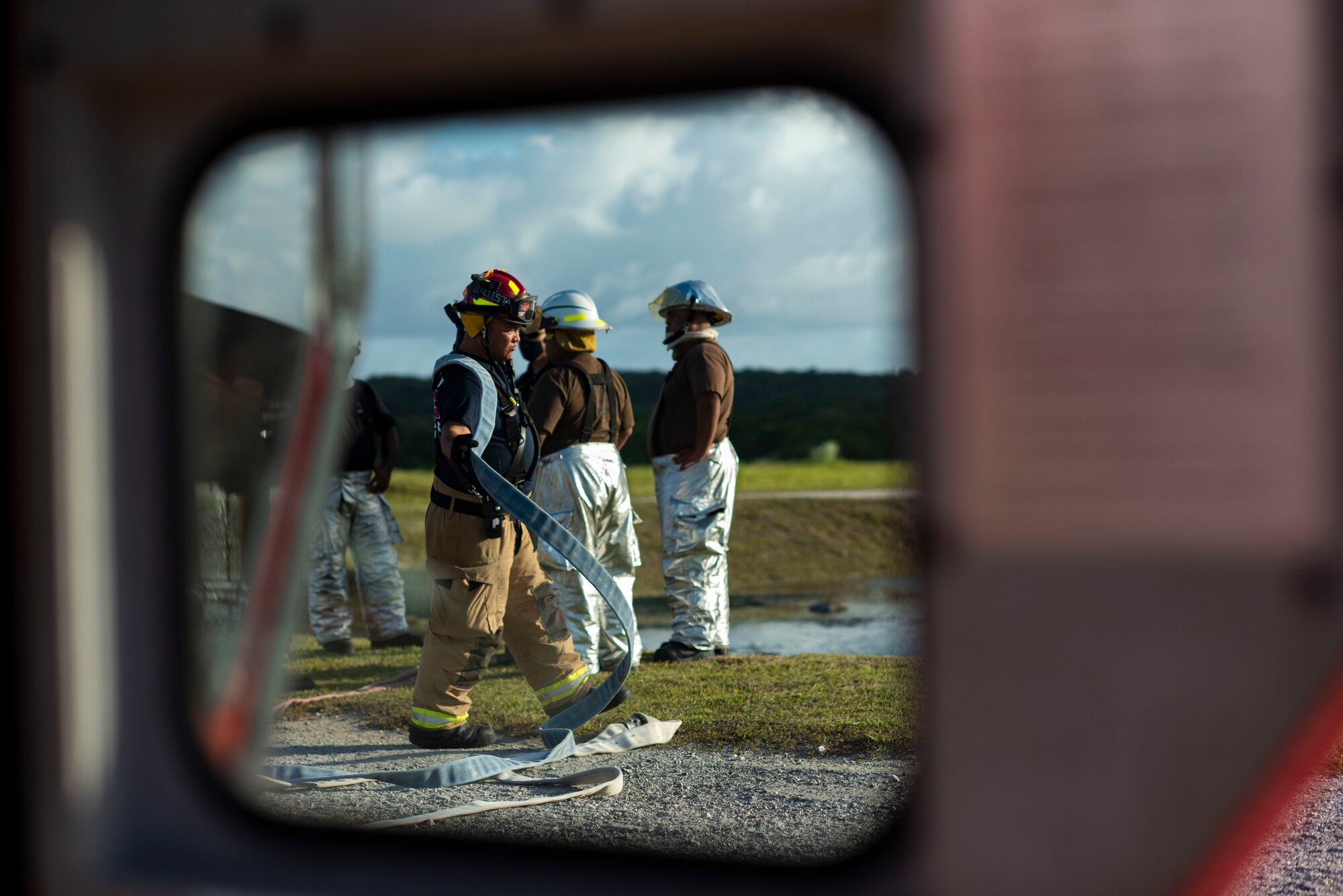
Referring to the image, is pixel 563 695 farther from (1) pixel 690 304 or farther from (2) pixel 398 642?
(2) pixel 398 642

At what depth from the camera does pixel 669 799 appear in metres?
3.26

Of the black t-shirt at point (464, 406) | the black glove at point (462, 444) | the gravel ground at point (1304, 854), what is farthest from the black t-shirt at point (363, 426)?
the gravel ground at point (1304, 854)

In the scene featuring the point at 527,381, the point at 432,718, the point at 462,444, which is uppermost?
the point at 527,381

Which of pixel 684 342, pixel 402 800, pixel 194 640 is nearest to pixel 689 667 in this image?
pixel 684 342

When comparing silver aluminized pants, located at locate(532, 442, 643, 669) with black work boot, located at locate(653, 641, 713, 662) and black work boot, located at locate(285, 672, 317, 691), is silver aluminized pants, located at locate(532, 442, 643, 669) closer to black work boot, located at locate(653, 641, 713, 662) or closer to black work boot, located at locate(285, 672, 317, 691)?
black work boot, located at locate(653, 641, 713, 662)

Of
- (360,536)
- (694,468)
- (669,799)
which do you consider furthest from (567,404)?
(669,799)

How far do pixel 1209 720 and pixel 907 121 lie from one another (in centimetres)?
63

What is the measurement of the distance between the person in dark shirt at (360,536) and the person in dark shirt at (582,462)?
4.41 ft

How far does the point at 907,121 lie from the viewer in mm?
1034

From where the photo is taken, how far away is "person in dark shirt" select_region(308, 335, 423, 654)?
569cm

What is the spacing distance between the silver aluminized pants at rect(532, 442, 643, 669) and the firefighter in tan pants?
90cm

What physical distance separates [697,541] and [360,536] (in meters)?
2.04

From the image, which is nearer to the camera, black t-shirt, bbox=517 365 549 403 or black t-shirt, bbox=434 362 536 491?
black t-shirt, bbox=434 362 536 491

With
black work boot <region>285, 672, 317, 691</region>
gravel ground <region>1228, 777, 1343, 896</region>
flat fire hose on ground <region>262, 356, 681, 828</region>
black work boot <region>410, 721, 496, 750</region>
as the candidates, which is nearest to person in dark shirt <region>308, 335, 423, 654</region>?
black work boot <region>285, 672, 317, 691</region>
